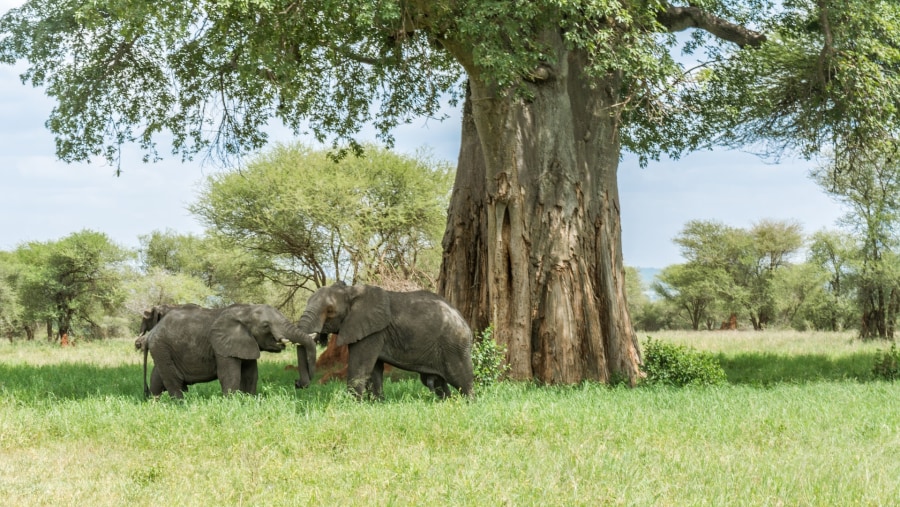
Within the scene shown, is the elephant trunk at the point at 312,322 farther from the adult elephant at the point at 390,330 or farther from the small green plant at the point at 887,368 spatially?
the small green plant at the point at 887,368

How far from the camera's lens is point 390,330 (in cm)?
1026

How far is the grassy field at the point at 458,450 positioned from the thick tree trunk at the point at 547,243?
2017 millimetres

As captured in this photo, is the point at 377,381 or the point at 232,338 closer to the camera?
the point at 232,338

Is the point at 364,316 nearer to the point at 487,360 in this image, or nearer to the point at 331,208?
the point at 487,360

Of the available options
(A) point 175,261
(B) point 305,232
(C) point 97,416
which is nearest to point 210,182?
(B) point 305,232

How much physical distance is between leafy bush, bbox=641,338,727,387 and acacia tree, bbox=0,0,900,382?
1.27 feet

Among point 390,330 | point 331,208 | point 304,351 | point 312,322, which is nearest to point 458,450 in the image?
point 390,330

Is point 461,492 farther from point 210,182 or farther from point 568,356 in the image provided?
point 210,182

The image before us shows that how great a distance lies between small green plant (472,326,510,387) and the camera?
12.1 meters

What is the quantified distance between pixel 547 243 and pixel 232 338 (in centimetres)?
548

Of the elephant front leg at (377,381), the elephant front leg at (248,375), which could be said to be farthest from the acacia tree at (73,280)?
the elephant front leg at (377,381)

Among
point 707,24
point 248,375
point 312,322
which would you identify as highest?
point 707,24

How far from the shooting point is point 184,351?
10.9 meters

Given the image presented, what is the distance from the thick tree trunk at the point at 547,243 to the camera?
13500 mm
